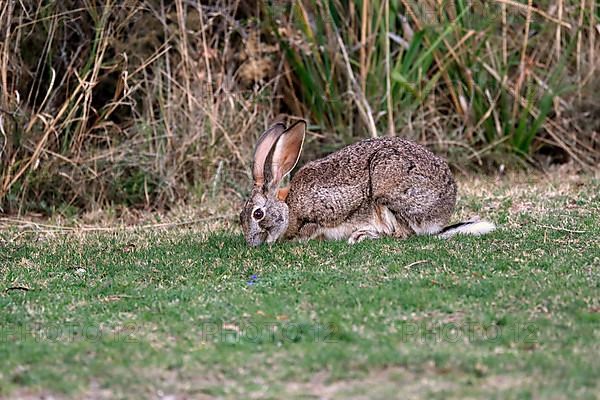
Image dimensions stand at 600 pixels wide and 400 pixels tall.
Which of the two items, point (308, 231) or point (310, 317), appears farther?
point (308, 231)

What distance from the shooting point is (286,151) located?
8273 mm

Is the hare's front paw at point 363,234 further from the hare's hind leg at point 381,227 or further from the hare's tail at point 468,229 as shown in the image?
the hare's tail at point 468,229

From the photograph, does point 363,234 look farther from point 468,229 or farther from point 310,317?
point 310,317

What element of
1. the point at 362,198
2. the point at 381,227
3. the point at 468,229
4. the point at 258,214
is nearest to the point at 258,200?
the point at 258,214

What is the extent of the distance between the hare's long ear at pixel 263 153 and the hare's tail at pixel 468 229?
1444 millimetres

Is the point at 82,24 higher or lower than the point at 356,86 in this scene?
higher

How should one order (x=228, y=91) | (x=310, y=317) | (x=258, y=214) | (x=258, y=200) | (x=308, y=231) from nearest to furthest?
(x=310, y=317), (x=258, y=214), (x=258, y=200), (x=308, y=231), (x=228, y=91)

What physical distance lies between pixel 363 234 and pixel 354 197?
30 cm

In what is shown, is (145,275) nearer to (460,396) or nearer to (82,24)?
(460,396)

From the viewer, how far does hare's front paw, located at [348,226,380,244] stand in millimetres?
7992

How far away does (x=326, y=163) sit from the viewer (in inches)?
331

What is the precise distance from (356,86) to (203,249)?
157 inches

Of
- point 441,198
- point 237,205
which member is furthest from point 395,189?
point 237,205

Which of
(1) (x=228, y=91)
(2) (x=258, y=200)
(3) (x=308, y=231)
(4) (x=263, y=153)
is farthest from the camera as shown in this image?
(1) (x=228, y=91)
